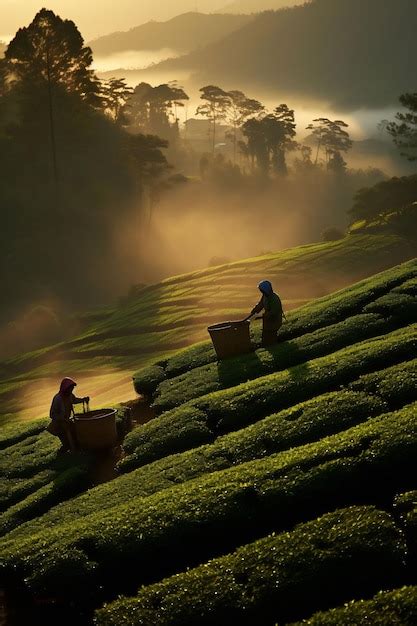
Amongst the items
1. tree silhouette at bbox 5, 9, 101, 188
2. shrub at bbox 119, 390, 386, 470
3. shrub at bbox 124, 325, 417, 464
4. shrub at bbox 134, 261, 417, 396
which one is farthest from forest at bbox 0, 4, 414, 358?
shrub at bbox 119, 390, 386, 470

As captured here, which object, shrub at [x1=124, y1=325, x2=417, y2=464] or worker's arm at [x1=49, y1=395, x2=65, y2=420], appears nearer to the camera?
shrub at [x1=124, y1=325, x2=417, y2=464]

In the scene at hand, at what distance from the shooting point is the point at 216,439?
709 inches

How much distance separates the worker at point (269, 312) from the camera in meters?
23.4

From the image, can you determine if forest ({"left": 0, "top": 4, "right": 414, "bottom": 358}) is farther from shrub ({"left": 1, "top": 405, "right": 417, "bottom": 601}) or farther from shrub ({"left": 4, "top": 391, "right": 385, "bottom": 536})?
shrub ({"left": 1, "top": 405, "right": 417, "bottom": 601})

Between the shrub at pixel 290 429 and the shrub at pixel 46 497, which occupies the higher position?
the shrub at pixel 290 429

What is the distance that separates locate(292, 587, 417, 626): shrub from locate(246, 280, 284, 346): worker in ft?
44.2

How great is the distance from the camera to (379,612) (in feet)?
32.4

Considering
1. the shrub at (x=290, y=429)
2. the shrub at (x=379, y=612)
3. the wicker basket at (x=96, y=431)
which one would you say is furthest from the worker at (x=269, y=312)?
the shrub at (x=379, y=612)

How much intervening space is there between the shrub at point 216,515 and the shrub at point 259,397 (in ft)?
14.0

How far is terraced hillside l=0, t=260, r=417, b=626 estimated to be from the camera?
11.1 m

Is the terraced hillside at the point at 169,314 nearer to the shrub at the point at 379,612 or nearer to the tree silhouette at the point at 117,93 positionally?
the shrub at the point at 379,612

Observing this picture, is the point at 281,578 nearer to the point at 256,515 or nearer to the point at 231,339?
the point at 256,515

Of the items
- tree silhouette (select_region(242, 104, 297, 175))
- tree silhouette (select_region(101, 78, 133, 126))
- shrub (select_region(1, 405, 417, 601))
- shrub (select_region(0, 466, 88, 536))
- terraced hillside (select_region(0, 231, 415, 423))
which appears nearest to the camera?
shrub (select_region(1, 405, 417, 601))

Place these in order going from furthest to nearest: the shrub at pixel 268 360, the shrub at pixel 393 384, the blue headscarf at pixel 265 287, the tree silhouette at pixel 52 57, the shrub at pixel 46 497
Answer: the tree silhouette at pixel 52 57 < the blue headscarf at pixel 265 287 < the shrub at pixel 268 360 < the shrub at pixel 46 497 < the shrub at pixel 393 384
